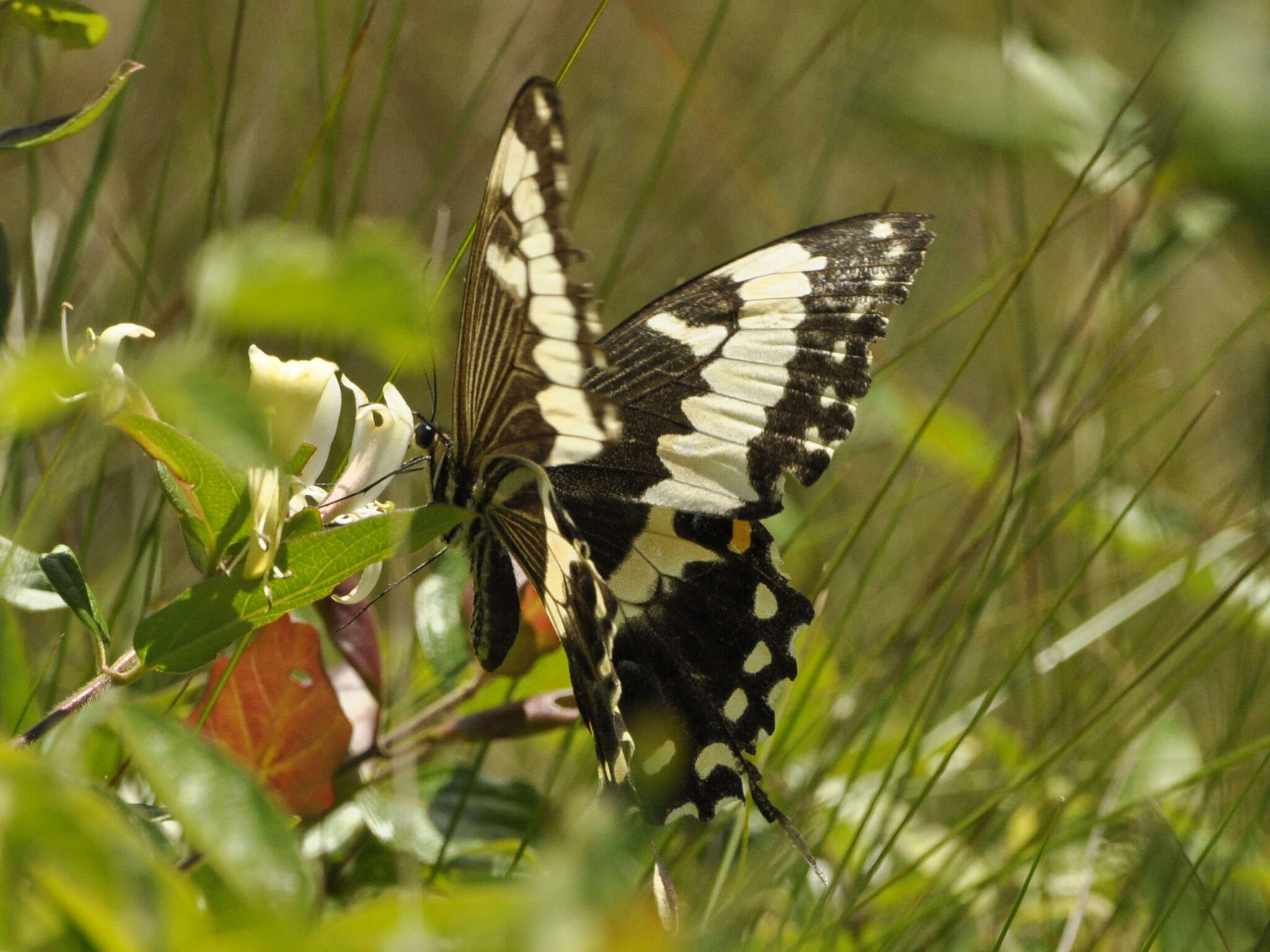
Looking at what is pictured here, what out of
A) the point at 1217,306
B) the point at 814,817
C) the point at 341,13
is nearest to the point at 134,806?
the point at 814,817

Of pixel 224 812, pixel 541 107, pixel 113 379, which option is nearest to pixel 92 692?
pixel 113 379

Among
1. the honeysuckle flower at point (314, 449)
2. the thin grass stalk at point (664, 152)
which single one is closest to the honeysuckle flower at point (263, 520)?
the honeysuckle flower at point (314, 449)

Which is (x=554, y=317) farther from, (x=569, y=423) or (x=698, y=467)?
(x=698, y=467)

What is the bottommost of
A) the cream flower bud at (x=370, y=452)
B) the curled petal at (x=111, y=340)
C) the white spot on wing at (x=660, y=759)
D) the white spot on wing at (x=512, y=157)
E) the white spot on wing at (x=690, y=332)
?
the white spot on wing at (x=660, y=759)

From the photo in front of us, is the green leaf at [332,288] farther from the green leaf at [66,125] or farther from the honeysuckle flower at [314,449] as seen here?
the green leaf at [66,125]

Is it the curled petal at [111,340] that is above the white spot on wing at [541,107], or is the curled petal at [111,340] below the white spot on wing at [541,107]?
below

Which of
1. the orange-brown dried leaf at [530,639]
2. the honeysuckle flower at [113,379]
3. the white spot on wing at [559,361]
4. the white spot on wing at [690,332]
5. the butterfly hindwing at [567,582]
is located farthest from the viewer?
the white spot on wing at [690,332]
